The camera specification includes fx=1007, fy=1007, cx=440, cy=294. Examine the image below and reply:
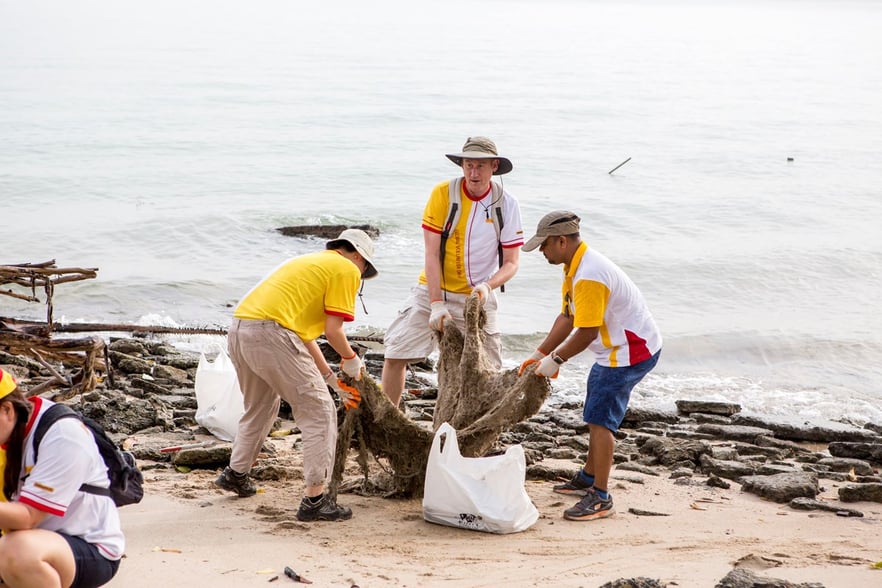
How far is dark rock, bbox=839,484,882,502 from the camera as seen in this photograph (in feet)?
22.4

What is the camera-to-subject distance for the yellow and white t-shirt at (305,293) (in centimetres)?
581

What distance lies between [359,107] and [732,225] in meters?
20.3

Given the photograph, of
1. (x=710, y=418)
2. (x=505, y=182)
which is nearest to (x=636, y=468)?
(x=710, y=418)

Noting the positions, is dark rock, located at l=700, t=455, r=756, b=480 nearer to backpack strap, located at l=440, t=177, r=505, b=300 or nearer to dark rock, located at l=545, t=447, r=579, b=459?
dark rock, located at l=545, t=447, r=579, b=459

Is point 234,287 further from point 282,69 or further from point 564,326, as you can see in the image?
point 282,69

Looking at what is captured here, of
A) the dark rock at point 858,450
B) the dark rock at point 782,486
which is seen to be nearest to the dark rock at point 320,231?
the dark rock at point 858,450

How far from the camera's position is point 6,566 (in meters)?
3.88

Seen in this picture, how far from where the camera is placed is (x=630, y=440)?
8617mm

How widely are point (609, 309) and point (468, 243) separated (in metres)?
1.19

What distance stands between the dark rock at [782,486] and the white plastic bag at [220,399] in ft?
12.1

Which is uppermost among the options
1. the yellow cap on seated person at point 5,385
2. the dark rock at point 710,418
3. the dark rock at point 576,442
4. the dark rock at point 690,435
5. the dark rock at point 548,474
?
the yellow cap on seated person at point 5,385

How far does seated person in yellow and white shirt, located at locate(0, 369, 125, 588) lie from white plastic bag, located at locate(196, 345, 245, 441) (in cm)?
342

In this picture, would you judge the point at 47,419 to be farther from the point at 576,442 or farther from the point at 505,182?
the point at 505,182

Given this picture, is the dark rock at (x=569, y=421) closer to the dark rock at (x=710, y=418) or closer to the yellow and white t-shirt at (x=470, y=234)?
the dark rock at (x=710, y=418)
